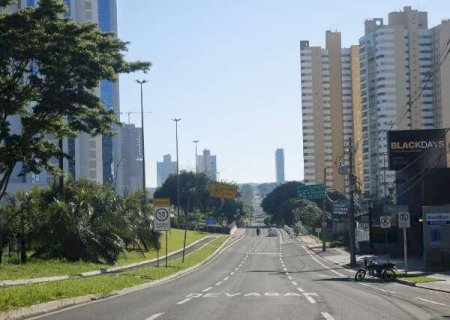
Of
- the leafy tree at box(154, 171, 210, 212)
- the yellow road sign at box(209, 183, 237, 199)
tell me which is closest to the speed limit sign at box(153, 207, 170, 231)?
the yellow road sign at box(209, 183, 237, 199)

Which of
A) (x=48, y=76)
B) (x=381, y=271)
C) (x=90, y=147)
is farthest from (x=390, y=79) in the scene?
(x=48, y=76)

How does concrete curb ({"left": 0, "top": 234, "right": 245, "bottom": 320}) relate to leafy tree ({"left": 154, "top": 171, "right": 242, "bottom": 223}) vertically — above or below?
below

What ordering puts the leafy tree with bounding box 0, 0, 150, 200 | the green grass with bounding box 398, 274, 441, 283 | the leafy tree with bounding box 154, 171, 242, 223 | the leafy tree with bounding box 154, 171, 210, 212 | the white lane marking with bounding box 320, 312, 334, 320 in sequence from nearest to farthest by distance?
the white lane marking with bounding box 320, 312, 334, 320
the leafy tree with bounding box 0, 0, 150, 200
the green grass with bounding box 398, 274, 441, 283
the leafy tree with bounding box 154, 171, 210, 212
the leafy tree with bounding box 154, 171, 242, 223

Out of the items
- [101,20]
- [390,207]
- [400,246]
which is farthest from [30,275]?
[101,20]

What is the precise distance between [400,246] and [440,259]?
20.0m

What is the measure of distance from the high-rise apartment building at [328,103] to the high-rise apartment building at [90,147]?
3484 centimetres

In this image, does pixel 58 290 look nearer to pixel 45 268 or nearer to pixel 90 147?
pixel 45 268

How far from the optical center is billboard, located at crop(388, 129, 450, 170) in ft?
194

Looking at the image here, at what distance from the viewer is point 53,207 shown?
143 feet

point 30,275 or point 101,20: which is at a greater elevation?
point 101,20

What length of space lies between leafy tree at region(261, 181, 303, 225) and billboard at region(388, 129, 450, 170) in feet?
320

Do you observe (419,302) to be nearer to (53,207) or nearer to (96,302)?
(96,302)

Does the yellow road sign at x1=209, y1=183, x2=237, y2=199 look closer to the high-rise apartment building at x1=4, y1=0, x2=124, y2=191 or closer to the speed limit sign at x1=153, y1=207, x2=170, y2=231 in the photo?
the high-rise apartment building at x1=4, y1=0, x2=124, y2=191

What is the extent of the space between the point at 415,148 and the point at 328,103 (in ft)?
208
